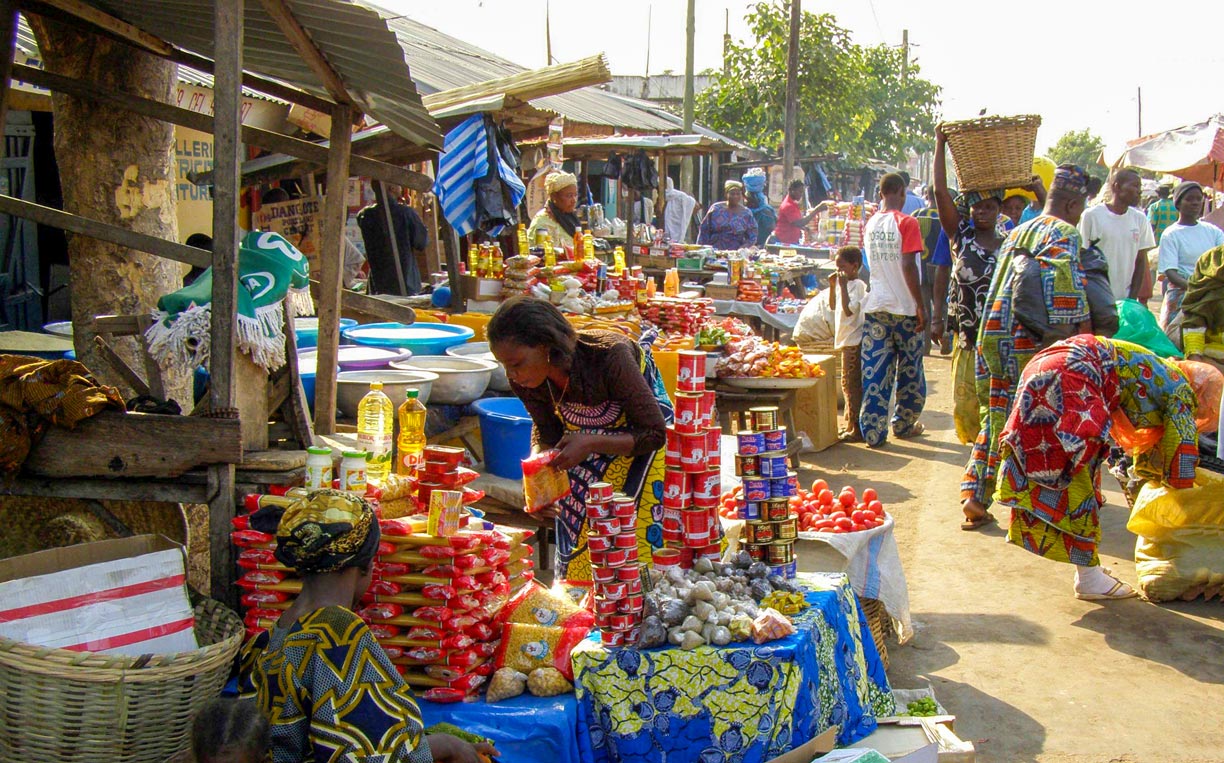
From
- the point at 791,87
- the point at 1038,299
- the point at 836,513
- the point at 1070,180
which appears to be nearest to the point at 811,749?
the point at 836,513

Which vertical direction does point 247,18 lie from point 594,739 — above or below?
above

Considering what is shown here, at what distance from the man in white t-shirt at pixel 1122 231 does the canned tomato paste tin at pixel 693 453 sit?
598cm

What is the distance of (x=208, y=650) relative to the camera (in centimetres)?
280

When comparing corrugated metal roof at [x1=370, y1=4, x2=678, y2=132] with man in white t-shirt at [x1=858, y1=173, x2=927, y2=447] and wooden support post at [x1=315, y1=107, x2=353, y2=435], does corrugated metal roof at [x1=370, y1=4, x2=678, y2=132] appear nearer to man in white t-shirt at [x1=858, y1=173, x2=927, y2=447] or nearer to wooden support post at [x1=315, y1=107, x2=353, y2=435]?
man in white t-shirt at [x1=858, y1=173, x2=927, y2=447]

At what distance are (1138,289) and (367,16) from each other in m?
7.34

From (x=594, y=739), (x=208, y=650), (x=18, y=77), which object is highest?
(x=18, y=77)

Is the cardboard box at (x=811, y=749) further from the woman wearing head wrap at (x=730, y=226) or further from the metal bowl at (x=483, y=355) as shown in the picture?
the woman wearing head wrap at (x=730, y=226)

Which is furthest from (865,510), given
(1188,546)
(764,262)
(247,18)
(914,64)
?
(914,64)

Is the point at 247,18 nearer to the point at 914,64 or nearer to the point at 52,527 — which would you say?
the point at 52,527

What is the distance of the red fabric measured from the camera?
1759 cm

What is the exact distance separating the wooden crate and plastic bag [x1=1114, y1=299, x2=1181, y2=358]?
239 cm

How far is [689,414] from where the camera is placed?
3465 mm

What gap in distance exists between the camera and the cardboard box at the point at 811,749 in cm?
307

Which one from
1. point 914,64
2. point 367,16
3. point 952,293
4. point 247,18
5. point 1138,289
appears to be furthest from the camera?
point 914,64
